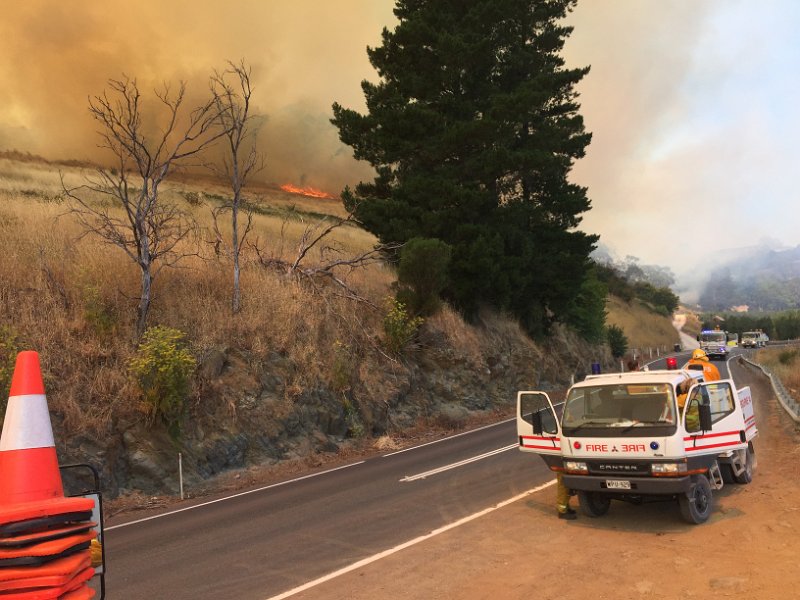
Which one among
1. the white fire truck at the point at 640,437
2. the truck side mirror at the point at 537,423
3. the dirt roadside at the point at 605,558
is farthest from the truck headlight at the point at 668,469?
the truck side mirror at the point at 537,423

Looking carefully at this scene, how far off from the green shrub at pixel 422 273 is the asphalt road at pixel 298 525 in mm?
10545

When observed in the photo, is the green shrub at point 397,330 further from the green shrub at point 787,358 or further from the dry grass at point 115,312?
the green shrub at point 787,358

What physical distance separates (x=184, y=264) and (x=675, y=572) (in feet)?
56.4

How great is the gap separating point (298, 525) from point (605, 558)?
15.1 ft

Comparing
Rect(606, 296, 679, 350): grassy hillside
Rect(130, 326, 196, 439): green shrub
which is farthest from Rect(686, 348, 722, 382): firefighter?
Rect(606, 296, 679, 350): grassy hillside

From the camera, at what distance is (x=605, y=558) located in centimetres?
641

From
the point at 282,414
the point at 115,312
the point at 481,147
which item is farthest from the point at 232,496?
the point at 481,147

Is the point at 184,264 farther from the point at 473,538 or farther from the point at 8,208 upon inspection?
the point at 473,538

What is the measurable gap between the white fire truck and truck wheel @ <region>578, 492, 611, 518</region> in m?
0.01

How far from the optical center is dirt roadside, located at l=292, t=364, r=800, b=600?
219 inches

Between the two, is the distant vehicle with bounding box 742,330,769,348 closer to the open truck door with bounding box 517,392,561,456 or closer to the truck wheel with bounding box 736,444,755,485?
the truck wheel with bounding box 736,444,755,485

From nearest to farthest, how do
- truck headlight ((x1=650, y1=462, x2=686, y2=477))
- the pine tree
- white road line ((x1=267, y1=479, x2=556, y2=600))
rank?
1. white road line ((x1=267, y1=479, x2=556, y2=600))
2. truck headlight ((x1=650, y1=462, x2=686, y2=477))
3. the pine tree

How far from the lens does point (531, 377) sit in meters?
29.4

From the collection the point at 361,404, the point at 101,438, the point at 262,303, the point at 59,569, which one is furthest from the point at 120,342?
the point at 59,569
